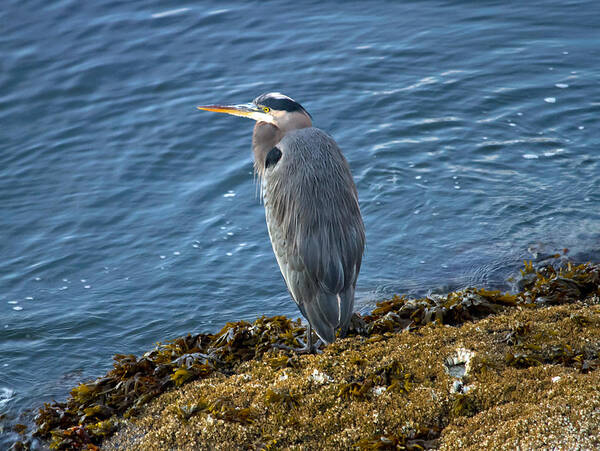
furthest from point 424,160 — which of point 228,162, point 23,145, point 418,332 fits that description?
point 23,145

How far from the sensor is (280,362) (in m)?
4.56

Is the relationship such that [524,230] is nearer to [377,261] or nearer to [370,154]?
[377,261]

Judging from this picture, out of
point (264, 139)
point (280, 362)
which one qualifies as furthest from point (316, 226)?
point (264, 139)

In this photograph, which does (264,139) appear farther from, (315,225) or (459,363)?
(459,363)

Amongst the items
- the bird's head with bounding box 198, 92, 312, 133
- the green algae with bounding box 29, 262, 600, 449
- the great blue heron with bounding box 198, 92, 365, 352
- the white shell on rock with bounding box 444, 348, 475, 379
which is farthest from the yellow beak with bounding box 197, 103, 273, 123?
the white shell on rock with bounding box 444, 348, 475, 379

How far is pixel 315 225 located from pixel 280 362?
1067 mm

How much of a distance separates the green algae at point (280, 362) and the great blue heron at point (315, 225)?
1.12 feet

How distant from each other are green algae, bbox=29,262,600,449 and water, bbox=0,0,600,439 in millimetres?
1103

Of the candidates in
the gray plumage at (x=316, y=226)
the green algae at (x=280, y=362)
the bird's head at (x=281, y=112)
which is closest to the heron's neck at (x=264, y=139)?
the bird's head at (x=281, y=112)

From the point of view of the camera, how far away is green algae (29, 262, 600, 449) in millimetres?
3893

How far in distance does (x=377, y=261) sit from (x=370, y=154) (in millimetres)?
2264

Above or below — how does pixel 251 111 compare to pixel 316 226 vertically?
above

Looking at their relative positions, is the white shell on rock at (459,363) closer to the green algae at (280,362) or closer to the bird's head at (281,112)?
the green algae at (280,362)

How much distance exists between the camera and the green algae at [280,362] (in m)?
3.89
